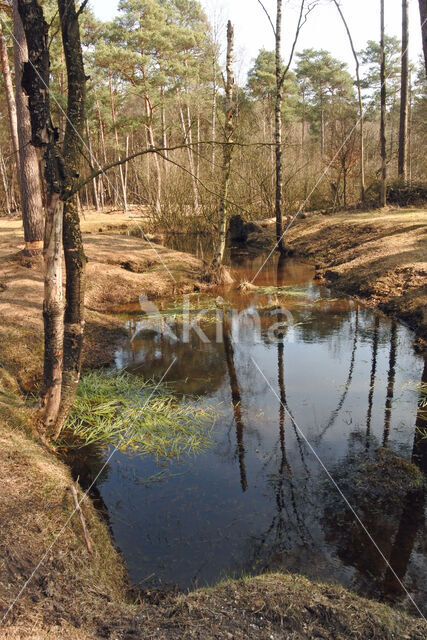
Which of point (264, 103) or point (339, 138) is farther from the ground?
point (264, 103)

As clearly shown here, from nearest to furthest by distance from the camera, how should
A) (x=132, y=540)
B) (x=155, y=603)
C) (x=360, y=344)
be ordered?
1. (x=155, y=603)
2. (x=132, y=540)
3. (x=360, y=344)

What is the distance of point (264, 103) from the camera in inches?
1563

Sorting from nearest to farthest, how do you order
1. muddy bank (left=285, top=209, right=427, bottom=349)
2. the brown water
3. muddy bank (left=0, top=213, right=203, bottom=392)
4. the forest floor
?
the forest floor < the brown water < muddy bank (left=0, top=213, right=203, bottom=392) < muddy bank (left=285, top=209, right=427, bottom=349)

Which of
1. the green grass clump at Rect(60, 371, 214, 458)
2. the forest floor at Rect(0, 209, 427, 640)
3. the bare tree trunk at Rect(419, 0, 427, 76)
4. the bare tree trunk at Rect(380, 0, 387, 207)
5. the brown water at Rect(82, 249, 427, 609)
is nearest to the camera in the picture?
the forest floor at Rect(0, 209, 427, 640)

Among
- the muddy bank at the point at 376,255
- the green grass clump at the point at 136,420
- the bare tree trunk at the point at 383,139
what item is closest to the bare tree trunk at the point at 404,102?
the bare tree trunk at the point at 383,139

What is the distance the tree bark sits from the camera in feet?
14.6

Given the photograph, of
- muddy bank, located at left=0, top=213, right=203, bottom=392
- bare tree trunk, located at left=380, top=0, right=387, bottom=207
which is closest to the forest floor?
muddy bank, located at left=0, top=213, right=203, bottom=392

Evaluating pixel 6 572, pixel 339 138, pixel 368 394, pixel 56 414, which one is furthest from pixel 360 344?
pixel 339 138

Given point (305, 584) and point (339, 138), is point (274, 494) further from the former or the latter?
point (339, 138)

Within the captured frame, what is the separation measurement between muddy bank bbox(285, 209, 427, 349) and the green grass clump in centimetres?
434

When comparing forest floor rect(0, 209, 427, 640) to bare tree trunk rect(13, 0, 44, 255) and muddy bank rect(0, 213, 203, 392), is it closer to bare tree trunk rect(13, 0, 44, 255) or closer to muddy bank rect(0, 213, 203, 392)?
muddy bank rect(0, 213, 203, 392)

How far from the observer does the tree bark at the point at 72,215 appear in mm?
4445

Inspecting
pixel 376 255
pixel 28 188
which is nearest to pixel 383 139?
pixel 376 255

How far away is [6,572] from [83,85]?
407 cm
